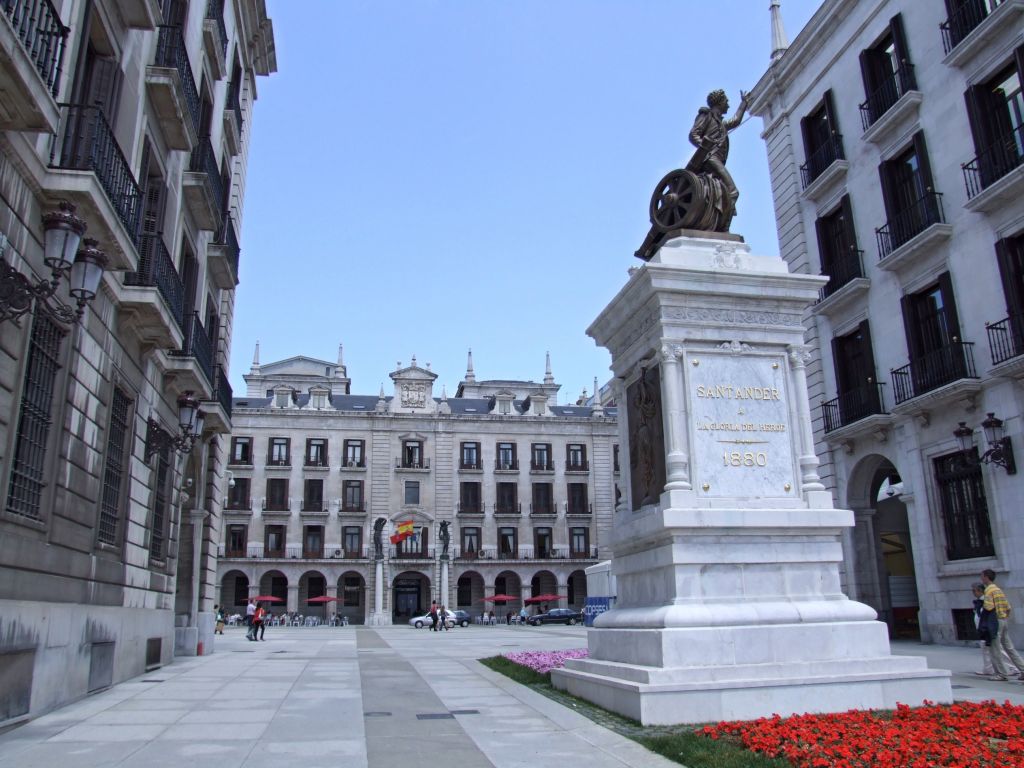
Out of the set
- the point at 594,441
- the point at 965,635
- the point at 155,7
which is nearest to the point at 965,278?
the point at 965,635

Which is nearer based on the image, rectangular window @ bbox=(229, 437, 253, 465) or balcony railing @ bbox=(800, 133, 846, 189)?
balcony railing @ bbox=(800, 133, 846, 189)

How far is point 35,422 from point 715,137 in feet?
29.2

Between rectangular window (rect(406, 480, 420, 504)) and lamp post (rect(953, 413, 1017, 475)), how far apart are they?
4959 cm

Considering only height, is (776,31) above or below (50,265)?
above

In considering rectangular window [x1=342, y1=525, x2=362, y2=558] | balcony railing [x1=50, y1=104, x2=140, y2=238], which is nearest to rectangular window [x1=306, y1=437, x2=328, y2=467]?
rectangular window [x1=342, y1=525, x2=362, y2=558]

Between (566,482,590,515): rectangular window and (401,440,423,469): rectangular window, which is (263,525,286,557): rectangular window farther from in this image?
(566,482,590,515): rectangular window

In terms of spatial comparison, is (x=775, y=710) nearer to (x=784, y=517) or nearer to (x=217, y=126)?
(x=784, y=517)

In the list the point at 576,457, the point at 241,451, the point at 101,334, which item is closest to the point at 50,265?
the point at 101,334

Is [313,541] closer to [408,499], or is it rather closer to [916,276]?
[408,499]

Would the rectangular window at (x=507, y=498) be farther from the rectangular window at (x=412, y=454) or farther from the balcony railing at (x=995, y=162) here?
the balcony railing at (x=995, y=162)

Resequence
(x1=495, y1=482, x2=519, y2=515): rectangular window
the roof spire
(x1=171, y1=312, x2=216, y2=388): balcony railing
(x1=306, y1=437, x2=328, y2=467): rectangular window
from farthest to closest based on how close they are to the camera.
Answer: (x1=495, y1=482, x2=519, y2=515): rectangular window, (x1=306, y1=437, x2=328, y2=467): rectangular window, the roof spire, (x1=171, y1=312, x2=216, y2=388): balcony railing

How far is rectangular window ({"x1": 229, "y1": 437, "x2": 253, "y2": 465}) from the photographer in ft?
200

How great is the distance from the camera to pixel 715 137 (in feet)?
35.5

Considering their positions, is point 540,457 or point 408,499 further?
point 540,457
